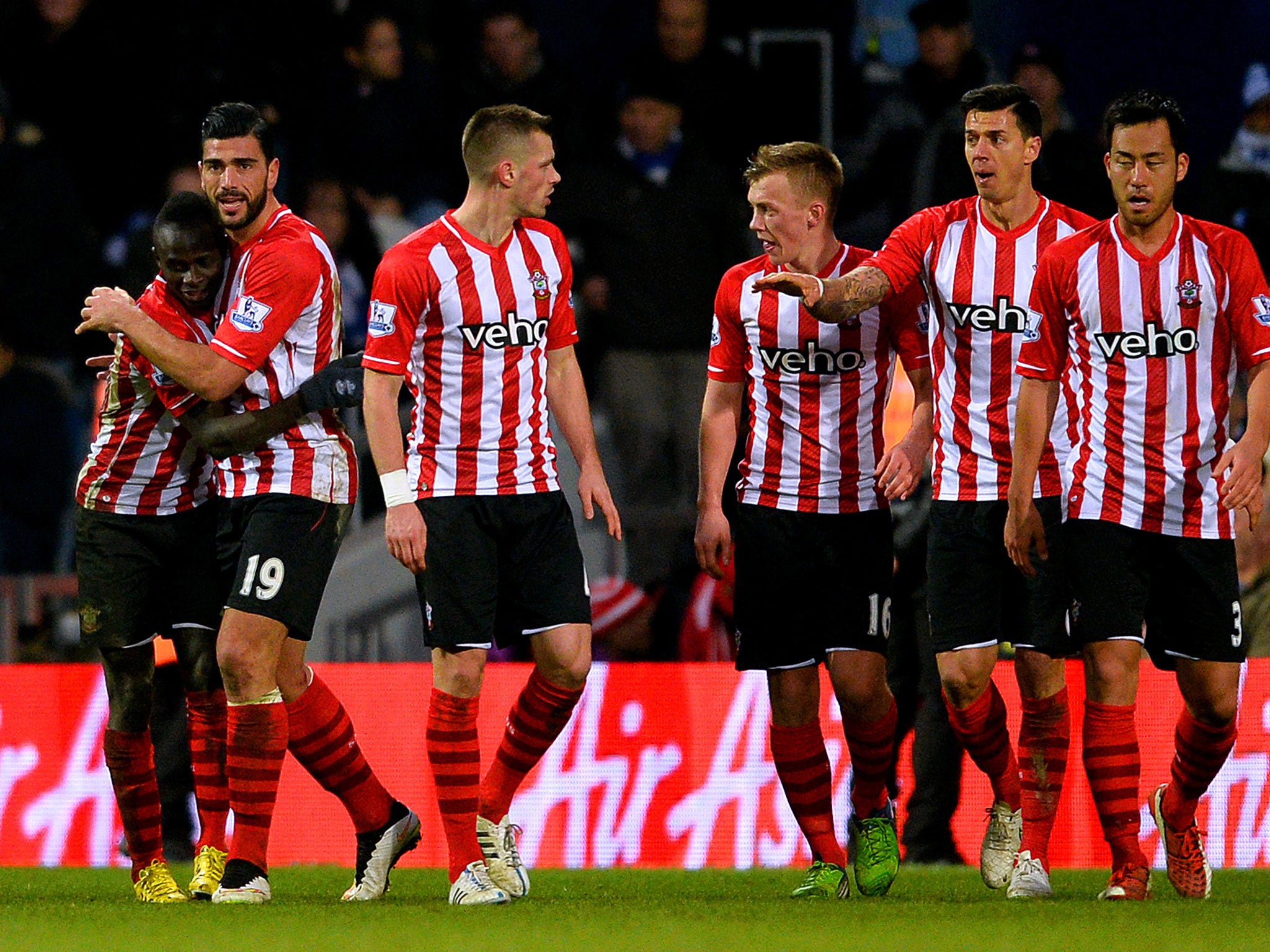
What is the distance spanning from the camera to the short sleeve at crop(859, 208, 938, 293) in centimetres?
592

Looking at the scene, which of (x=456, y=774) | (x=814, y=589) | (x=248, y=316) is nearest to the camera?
(x=456, y=774)

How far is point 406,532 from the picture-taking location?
5.44 metres

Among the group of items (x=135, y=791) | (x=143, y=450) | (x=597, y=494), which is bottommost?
(x=135, y=791)

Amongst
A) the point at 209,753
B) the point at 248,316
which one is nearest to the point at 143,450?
the point at 248,316

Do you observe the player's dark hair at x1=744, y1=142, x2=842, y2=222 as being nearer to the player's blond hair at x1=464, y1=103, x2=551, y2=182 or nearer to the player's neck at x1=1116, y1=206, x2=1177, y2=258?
the player's blond hair at x1=464, y1=103, x2=551, y2=182

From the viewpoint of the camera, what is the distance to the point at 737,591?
20.2ft

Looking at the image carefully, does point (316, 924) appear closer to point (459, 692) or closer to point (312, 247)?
point (459, 692)

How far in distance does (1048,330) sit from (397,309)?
1.84 meters

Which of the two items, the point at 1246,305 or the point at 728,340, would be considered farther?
the point at 728,340

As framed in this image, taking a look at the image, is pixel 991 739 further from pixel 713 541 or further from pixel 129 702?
pixel 129 702

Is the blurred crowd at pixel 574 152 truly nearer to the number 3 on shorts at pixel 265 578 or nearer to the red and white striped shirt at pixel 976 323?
the red and white striped shirt at pixel 976 323

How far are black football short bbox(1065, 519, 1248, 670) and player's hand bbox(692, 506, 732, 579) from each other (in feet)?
3.38

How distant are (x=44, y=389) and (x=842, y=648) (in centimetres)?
582

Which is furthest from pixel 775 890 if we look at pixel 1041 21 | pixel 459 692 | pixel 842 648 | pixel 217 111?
pixel 1041 21
